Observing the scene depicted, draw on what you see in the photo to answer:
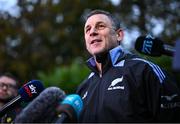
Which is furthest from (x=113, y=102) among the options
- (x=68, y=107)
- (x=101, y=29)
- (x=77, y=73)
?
(x=77, y=73)

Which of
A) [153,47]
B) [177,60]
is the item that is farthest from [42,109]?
[153,47]

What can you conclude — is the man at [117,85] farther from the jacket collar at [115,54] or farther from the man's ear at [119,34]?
the man's ear at [119,34]

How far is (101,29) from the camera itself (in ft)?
14.9

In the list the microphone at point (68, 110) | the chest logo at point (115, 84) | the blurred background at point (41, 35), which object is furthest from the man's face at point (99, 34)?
the blurred background at point (41, 35)

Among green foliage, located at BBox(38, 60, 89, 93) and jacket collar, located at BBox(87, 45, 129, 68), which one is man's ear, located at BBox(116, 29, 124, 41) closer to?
jacket collar, located at BBox(87, 45, 129, 68)

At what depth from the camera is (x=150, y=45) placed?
372 centimetres

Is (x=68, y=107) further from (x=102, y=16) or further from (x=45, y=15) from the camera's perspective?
(x=45, y=15)

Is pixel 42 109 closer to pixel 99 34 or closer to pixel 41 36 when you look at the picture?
pixel 99 34

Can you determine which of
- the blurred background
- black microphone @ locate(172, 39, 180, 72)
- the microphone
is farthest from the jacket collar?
the blurred background

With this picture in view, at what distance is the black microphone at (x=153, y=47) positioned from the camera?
3.37m

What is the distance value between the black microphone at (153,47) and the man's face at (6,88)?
9.33 feet

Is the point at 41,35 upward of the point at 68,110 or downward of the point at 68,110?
Answer: downward

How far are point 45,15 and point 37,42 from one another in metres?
1.76

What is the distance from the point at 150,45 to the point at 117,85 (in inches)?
21.3
